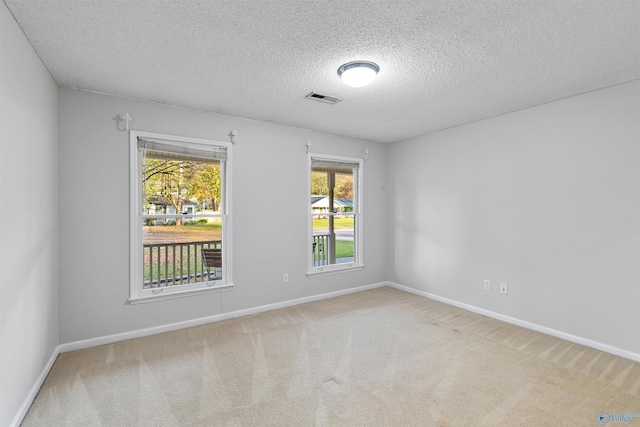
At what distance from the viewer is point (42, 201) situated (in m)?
2.42

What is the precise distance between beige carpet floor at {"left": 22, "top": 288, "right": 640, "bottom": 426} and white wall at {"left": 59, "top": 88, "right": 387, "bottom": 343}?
0.34 m

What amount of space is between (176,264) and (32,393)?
2.07 m

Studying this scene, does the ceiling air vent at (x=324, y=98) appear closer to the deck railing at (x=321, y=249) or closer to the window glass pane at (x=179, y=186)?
the window glass pane at (x=179, y=186)

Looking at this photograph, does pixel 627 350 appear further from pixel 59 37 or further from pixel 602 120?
pixel 59 37

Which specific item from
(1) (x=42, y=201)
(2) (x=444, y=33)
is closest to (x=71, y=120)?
(1) (x=42, y=201)

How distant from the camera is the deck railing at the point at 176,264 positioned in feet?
12.9

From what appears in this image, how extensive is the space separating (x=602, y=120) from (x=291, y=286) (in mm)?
3873

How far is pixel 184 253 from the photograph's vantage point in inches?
163

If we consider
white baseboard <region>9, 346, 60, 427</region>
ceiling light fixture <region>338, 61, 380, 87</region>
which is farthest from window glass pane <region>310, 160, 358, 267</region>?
white baseboard <region>9, 346, 60, 427</region>

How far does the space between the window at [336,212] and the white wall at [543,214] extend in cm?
96

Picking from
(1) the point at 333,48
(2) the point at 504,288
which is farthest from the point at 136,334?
(2) the point at 504,288

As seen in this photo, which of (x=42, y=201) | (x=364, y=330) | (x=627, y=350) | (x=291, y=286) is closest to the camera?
(x=42, y=201)

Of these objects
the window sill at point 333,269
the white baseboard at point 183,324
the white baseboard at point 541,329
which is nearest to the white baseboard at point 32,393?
A: the white baseboard at point 183,324

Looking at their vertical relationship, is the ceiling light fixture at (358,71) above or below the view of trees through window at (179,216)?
above
